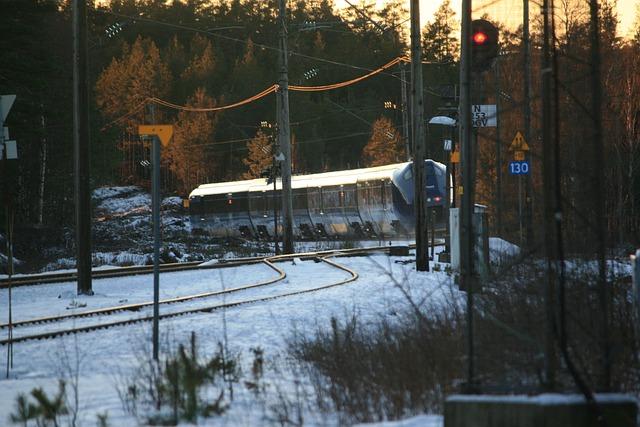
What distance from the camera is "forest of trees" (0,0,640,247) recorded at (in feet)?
114

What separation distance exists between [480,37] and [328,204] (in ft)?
116

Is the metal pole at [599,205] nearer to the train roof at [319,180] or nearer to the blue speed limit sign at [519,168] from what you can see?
the blue speed limit sign at [519,168]

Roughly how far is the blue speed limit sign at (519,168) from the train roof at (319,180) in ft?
58.1

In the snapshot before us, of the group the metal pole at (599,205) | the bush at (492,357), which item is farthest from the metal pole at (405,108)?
the metal pole at (599,205)

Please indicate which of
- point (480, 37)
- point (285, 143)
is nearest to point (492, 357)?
point (480, 37)

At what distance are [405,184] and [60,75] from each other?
16898 millimetres

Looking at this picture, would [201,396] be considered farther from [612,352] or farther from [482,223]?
[482,223]

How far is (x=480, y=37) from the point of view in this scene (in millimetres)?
12922

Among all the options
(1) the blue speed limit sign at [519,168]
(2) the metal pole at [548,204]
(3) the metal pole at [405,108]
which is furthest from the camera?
(3) the metal pole at [405,108]

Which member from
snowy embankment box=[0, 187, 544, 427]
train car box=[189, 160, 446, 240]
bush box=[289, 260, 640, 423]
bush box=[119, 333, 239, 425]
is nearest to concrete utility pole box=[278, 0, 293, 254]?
snowy embankment box=[0, 187, 544, 427]

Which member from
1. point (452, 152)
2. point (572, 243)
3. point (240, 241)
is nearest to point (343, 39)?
point (240, 241)

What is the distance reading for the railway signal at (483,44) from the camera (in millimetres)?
12609

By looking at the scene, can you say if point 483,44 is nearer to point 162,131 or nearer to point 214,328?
point 162,131

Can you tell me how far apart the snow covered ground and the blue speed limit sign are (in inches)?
117
